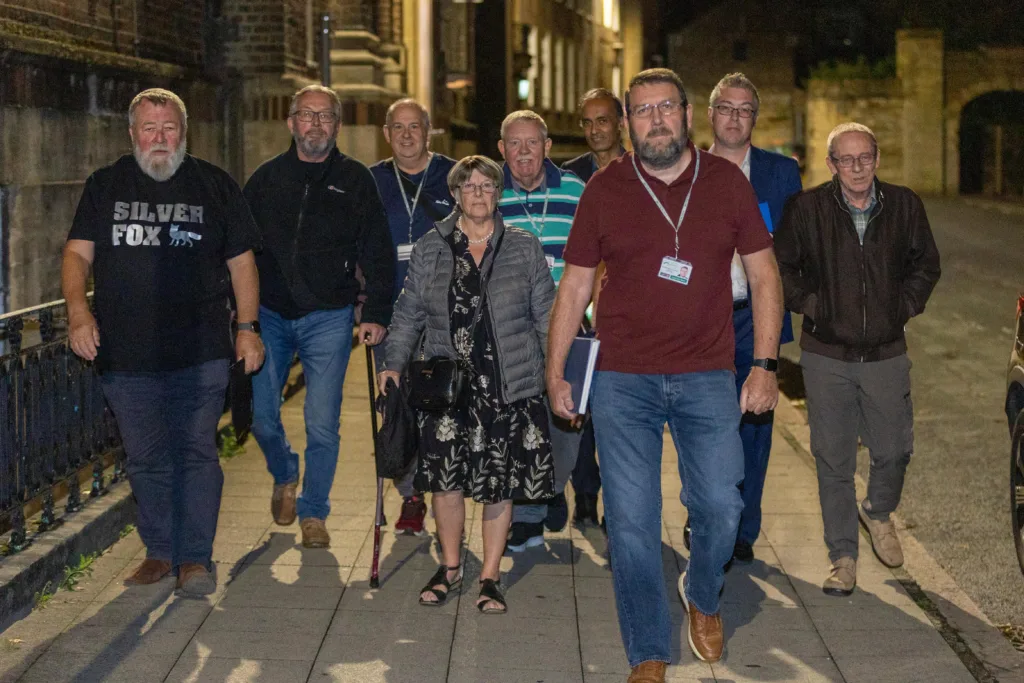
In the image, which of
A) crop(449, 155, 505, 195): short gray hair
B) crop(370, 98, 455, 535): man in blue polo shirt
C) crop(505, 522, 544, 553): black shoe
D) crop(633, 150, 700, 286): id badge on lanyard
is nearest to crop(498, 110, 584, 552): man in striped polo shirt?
crop(505, 522, 544, 553): black shoe

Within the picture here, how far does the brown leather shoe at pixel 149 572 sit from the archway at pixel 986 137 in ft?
141

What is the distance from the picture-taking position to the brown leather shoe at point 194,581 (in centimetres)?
609

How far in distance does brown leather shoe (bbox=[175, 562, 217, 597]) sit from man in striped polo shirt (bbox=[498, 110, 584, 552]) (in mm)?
1452

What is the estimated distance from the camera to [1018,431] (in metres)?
6.40

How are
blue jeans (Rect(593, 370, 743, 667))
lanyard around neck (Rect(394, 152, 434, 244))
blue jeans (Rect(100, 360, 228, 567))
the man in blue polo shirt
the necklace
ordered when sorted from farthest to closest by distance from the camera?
lanyard around neck (Rect(394, 152, 434, 244)) → the man in blue polo shirt → blue jeans (Rect(100, 360, 228, 567)) → the necklace → blue jeans (Rect(593, 370, 743, 667))

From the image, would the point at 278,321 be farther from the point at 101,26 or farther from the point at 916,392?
the point at 916,392

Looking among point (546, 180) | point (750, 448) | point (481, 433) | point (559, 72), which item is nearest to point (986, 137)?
point (559, 72)

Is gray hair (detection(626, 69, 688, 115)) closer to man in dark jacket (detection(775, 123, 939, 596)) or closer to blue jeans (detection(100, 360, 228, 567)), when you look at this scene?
man in dark jacket (detection(775, 123, 939, 596))

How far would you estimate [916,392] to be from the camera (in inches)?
478

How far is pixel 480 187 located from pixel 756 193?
1.38 m

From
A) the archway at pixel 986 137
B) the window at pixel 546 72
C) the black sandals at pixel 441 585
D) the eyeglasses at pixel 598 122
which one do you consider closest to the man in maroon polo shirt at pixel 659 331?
the black sandals at pixel 441 585

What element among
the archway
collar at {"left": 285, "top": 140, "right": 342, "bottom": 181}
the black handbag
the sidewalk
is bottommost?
the sidewalk

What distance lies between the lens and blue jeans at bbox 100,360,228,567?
6180mm

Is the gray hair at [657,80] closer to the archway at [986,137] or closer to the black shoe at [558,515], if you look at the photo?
the black shoe at [558,515]
